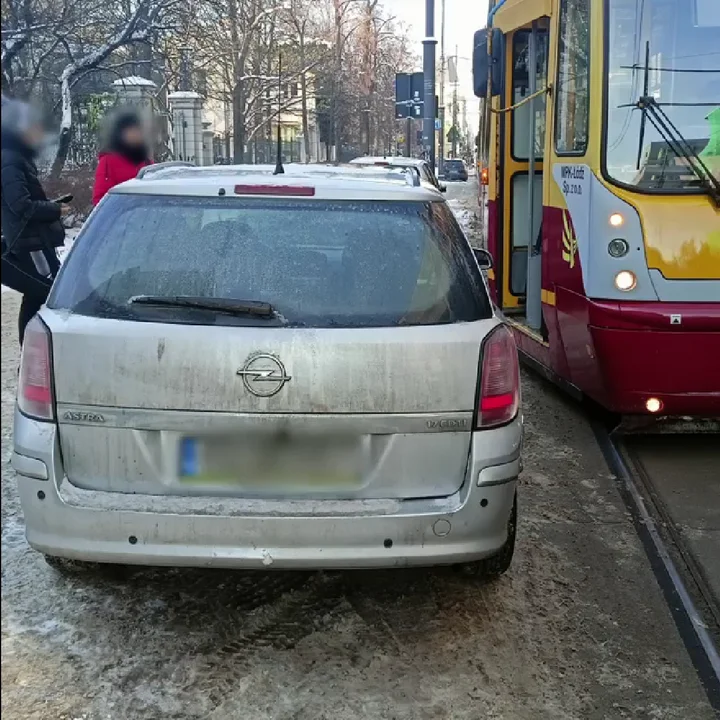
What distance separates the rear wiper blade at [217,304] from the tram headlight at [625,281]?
269cm

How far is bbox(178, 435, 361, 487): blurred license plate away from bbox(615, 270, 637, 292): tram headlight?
2.66 meters

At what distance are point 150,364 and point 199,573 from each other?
1.34m

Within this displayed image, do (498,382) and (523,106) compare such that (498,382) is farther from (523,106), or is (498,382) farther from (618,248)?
(523,106)

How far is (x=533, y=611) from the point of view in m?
3.81

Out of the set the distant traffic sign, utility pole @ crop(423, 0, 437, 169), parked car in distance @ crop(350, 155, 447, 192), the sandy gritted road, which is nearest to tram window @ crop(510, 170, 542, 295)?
parked car in distance @ crop(350, 155, 447, 192)

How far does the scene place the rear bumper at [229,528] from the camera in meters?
3.15

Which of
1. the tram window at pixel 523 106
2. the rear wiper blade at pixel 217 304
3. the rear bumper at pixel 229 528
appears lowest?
the rear bumper at pixel 229 528

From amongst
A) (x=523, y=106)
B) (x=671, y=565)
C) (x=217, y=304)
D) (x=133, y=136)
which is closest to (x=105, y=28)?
(x=523, y=106)

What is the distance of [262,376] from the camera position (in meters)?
3.13

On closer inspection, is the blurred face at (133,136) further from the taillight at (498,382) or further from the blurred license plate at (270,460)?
the taillight at (498,382)

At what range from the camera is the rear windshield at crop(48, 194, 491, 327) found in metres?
3.31

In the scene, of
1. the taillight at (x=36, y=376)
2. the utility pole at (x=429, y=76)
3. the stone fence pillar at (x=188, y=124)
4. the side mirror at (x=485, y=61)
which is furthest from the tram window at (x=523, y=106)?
the stone fence pillar at (x=188, y=124)

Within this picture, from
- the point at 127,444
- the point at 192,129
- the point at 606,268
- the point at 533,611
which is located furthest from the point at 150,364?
the point at 192,129

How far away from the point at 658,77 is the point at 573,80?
627mm
